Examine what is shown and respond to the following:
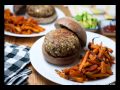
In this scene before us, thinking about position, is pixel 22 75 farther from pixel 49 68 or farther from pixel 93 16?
pixel 93 16

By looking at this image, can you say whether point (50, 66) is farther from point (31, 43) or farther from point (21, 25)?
point (21, 25)

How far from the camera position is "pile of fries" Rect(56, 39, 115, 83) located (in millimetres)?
1278

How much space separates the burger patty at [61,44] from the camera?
1338 mm

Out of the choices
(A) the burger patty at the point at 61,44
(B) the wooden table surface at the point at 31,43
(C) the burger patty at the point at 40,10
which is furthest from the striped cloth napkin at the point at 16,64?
(C) the burger patty at the point at 40,10

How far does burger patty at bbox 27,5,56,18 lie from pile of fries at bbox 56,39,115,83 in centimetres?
45

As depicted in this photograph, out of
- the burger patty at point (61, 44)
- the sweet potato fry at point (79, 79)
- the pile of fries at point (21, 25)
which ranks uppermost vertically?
the pile of fries at point (21, 25)

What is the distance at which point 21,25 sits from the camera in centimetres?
168

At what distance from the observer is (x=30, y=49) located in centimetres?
147

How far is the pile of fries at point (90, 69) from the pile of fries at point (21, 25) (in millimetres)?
401

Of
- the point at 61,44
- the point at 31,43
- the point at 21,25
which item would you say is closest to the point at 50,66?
the point at 61,44

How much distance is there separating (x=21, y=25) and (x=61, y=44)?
415mm

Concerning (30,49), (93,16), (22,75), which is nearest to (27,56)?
(30,49)

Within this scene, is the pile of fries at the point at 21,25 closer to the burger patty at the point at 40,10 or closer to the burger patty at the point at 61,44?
the burger patty at the point at 40,10
